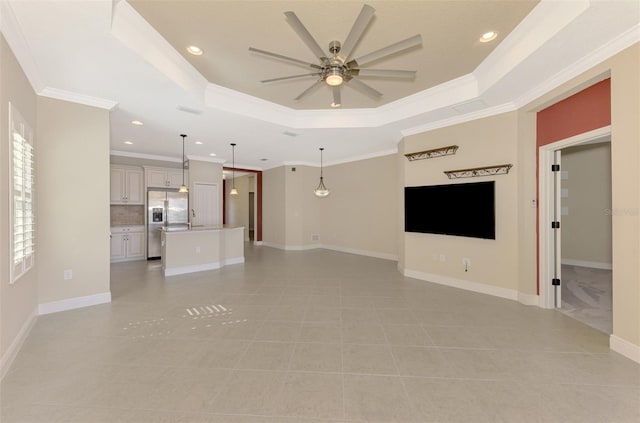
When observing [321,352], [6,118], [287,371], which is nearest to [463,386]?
[321,352]

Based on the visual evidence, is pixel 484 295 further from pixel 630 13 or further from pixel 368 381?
pixel 630 13

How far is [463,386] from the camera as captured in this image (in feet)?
6.59

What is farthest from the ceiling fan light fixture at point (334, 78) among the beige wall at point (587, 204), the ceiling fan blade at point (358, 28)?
the beige wall at point (587, 204)

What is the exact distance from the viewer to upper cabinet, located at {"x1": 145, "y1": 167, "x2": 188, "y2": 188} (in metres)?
7.34

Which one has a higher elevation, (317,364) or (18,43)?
(18,43)

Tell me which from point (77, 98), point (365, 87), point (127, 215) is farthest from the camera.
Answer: point (127, 215)

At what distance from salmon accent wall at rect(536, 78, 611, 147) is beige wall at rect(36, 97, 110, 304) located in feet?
20.1

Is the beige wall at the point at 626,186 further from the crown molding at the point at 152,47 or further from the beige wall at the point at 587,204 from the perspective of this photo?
the beige wall at the point at 587,204

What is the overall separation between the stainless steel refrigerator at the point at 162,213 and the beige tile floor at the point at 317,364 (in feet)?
12.0

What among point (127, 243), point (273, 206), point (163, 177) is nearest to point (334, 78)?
point (163, 177)

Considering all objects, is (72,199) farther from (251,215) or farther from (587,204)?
(587,204)

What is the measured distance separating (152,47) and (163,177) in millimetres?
5557

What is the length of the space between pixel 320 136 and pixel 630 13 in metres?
4.31

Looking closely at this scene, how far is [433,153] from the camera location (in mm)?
4762
